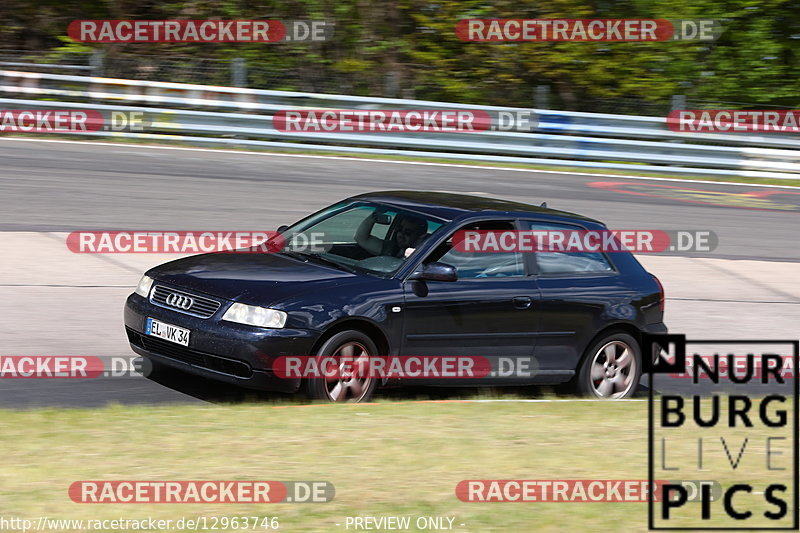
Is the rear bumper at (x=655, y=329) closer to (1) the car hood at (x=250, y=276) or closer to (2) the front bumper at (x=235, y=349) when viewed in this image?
(1) the car hood at (x=250, y=276)

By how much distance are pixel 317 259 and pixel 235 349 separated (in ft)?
3.89

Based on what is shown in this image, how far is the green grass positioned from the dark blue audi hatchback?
0.44 metres

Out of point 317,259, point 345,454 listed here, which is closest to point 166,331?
point 317,259

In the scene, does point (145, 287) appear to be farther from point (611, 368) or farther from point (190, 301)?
point (611, 368)

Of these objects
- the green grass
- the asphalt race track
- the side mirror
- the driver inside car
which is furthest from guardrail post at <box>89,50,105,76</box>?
the green grass

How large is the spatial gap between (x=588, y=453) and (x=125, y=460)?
2589mm

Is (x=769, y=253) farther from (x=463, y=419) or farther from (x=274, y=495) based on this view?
(x=274, y=495)

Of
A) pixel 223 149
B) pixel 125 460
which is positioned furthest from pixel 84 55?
pixel 125 460

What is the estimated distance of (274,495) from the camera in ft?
18.4

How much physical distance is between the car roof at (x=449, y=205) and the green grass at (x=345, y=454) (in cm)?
155

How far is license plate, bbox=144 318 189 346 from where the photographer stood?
806 centimetres

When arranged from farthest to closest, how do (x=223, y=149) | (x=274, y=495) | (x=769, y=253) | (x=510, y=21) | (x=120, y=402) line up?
(x=510, y=21) < (x=223, y=149) < (x=769, y=253) < (x=120, y=402) < (x=274, y=495)

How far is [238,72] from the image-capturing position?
23844 millimetres

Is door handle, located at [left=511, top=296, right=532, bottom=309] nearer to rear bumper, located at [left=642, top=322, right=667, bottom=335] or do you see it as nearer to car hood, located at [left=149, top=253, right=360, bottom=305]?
rear bumper, located at [left=642, top=322, right=667, bottom=335]
